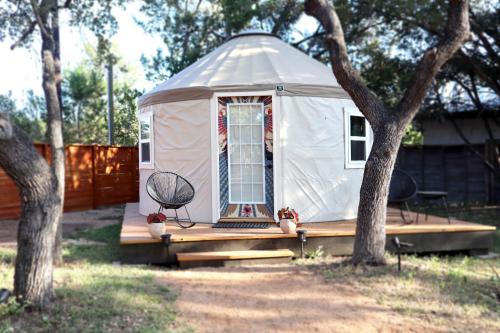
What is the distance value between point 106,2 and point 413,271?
7.88 metres

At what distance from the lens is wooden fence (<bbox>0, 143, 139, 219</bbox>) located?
1228 cm

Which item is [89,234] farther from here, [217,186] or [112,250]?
[217,186]

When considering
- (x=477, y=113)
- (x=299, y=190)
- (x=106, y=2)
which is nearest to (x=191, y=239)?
(x=299, y=190)

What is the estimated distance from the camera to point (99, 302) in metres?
4.07

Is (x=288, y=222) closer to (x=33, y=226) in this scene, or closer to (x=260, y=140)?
(x=260, y=140)

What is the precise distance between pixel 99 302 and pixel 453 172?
11052 mm

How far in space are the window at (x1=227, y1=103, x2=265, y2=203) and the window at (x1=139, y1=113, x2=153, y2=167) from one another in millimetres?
1706

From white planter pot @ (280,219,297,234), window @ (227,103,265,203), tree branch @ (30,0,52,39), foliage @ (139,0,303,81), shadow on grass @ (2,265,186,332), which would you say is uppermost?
foliage @ (139,0,303,81)

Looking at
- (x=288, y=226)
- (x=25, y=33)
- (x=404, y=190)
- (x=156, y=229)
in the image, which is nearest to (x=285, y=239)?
(x=288, y=226)

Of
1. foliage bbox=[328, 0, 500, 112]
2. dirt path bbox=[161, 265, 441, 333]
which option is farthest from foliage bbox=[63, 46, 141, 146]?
dirt path bbox=[161, 265, 441, 333]

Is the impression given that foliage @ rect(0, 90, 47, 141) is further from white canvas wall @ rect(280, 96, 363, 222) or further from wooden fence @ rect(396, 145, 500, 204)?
white canvas wall @ rect(280, 96, 363, 222)

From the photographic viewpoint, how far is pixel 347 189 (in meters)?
8.02

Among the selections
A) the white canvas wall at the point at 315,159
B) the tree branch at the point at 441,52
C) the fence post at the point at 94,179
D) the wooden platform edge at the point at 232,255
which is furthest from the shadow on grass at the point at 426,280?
the fence post at the point at 94,179

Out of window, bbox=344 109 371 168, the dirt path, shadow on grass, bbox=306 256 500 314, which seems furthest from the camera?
window, bbox=344 109 371 168
